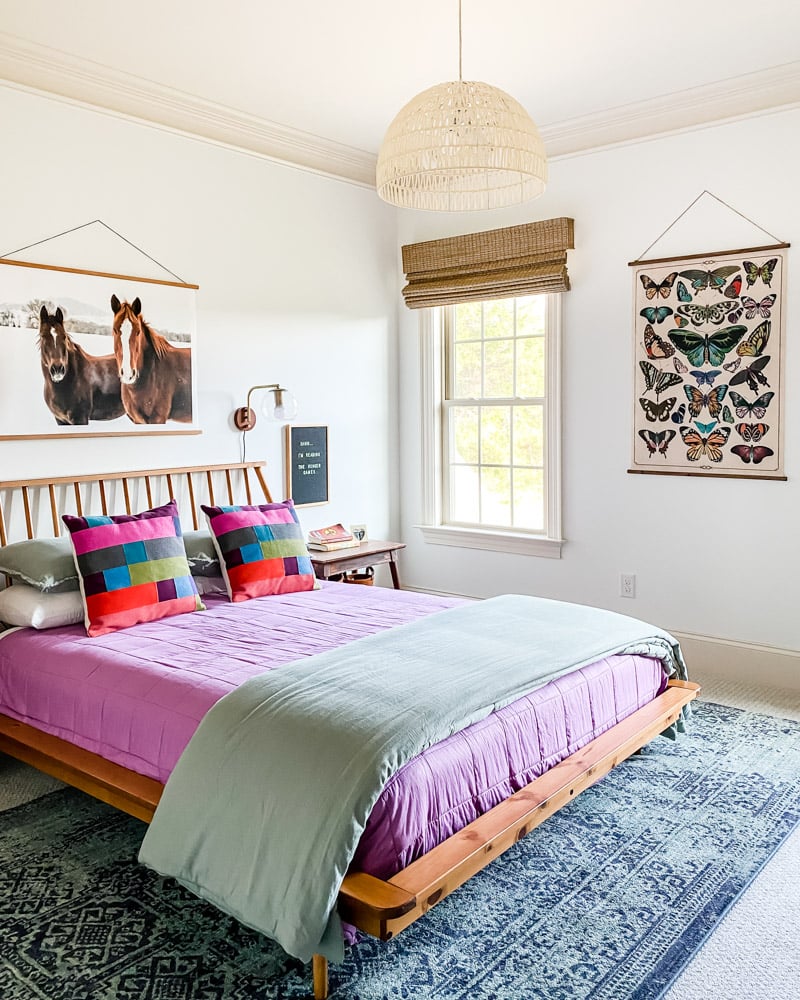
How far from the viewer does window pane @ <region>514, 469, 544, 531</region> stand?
4863 millimetres

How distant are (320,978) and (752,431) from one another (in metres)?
3.08

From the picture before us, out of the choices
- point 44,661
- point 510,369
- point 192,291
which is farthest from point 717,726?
point 192,291

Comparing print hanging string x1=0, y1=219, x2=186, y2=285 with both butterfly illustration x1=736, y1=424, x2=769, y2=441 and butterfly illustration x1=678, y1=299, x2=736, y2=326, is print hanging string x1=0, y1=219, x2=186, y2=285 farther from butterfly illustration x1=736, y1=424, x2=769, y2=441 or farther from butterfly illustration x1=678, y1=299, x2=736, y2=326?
butterfly illustration x1=736, y1=424, x2=769, y2=441

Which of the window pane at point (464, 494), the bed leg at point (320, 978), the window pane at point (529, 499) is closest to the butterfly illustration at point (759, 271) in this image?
the window pane at point (529, 499)

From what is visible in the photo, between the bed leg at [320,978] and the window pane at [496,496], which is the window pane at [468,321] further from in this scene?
the bed leg at [320,978]

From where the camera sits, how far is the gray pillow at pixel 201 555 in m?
3.71

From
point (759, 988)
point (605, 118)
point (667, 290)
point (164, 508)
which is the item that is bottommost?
point (759, 988)

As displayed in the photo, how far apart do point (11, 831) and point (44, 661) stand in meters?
0.54

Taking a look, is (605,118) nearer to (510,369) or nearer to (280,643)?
(510,369)

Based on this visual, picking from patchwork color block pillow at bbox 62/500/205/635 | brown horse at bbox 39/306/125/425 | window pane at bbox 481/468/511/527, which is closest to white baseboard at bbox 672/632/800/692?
window pane at bbox 481/468/511/527

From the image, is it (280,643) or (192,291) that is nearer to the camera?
(280,643)

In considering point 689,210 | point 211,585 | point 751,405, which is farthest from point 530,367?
point 211,585

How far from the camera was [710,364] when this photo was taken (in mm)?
4121

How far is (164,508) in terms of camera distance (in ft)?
11.9
